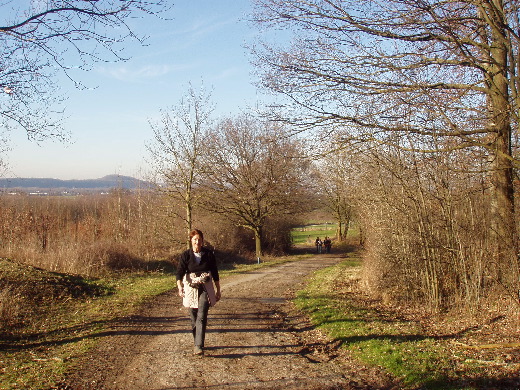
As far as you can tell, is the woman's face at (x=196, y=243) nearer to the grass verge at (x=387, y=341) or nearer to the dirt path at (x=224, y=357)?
the dirt path at (x=224, y=357)

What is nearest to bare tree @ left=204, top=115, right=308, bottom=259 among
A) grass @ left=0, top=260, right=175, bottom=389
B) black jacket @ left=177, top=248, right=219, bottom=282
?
grass @ left=0, top=260, right=175, bottom=389

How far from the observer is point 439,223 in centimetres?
1055

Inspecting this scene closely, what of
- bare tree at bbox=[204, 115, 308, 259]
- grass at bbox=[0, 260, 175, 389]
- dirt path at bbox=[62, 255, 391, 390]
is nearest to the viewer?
dirt path at bbox=[62, 255, 391, 390]

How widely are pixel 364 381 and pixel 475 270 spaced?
450 centimetres

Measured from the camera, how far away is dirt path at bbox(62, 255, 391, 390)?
229 inches

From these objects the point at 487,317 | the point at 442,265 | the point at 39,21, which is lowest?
the point at 487,317

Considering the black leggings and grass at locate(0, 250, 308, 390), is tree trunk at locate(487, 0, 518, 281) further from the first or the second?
grass at locate(0, 250, 308, 390)

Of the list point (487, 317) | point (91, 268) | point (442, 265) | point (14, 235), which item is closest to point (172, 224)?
point (14, 235)

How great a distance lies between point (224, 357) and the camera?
271 inches

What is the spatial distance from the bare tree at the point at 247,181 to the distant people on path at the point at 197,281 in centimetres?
2303

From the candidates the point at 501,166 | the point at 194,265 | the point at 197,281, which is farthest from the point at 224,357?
the point at 501,166

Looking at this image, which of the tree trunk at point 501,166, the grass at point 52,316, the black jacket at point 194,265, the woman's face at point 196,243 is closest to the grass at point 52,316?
the grass at point 52,316

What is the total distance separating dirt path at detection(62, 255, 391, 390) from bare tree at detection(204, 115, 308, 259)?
20.7 metres

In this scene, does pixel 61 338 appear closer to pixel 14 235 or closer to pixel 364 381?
pixel 364 381
